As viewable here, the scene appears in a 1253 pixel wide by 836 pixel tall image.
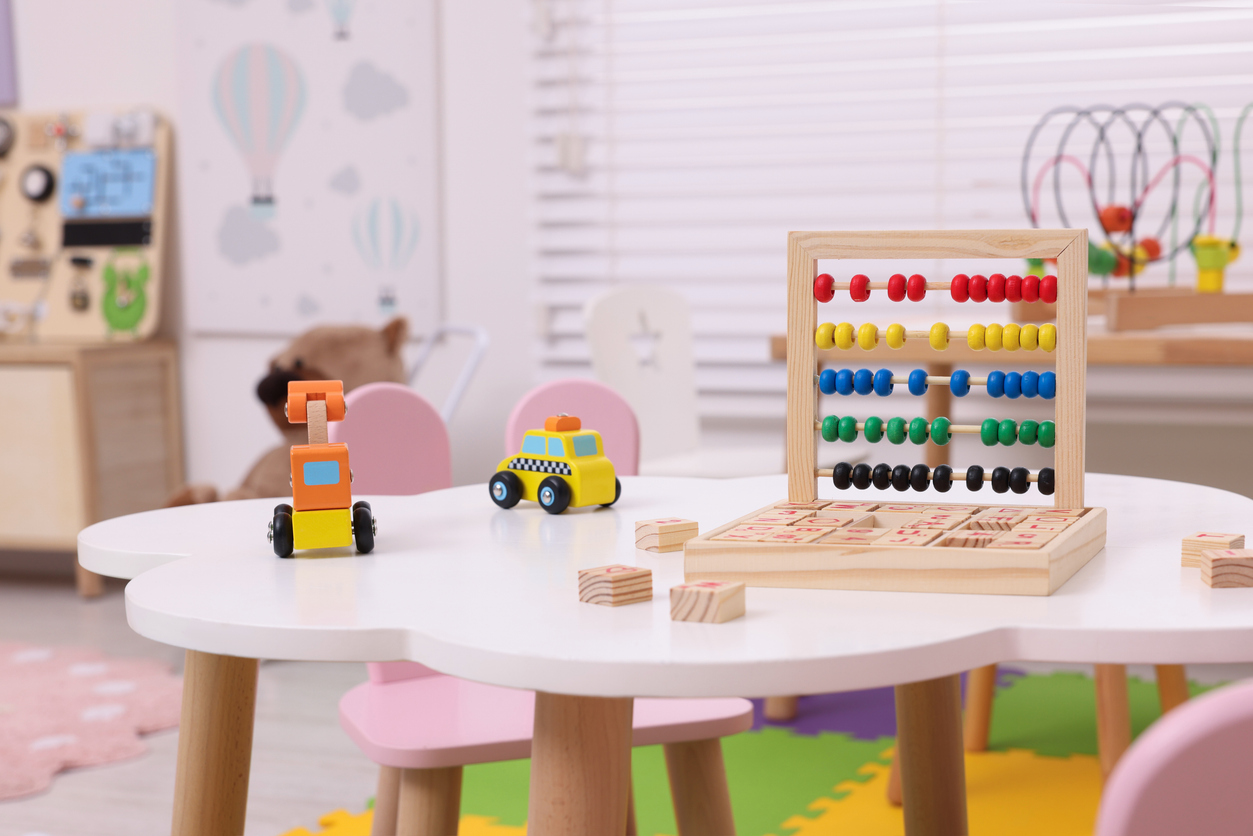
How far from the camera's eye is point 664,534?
102 centimetres

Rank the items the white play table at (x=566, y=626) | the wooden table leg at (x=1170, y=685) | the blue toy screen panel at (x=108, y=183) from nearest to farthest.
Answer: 1. the white play table at (x=566, y=626)
2. the wooden table leg at (x=1170, y=685)
3. the blue toy screen panel at (x=108, y=183)

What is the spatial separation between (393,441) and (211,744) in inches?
20.1

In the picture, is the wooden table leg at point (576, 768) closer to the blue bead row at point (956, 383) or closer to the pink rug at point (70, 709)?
the blue bead row at point (956, 383)

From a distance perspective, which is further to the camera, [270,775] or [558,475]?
[270,775]

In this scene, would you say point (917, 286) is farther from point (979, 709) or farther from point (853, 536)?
point (979, 709)

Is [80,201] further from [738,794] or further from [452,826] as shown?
[452,826]

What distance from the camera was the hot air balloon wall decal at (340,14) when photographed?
3.34 metres

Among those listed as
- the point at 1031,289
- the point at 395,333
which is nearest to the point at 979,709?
the point at 1031,289

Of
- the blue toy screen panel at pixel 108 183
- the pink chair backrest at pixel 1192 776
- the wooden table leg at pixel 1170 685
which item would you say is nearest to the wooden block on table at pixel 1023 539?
the pink chair backrest at pixel 1192 776

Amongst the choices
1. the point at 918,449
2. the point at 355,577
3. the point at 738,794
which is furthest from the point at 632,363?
the point at 355,577

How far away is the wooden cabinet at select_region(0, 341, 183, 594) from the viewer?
3408mm

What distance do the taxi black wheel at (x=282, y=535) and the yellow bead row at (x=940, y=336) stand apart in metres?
0.46


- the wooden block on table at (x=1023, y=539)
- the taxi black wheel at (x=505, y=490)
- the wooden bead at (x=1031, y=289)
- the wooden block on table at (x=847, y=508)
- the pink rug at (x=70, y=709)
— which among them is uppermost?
the wooden bead at (x=1031, y=289)

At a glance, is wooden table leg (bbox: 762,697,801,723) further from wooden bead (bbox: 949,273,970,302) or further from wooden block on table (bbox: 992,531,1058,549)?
wooden block on table (bbox: 992,531,1058,549)
